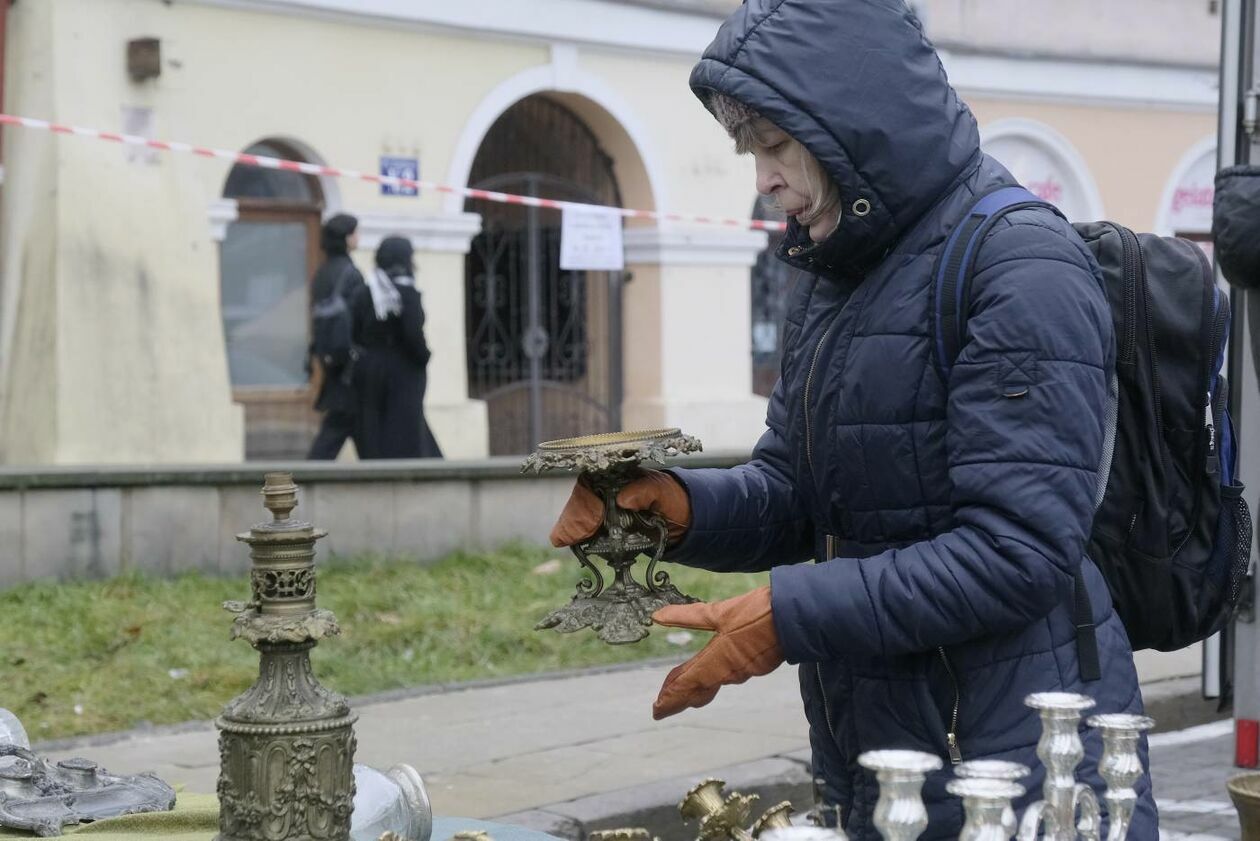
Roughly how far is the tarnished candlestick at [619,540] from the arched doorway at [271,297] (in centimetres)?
1073

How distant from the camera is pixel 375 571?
9.06 meters

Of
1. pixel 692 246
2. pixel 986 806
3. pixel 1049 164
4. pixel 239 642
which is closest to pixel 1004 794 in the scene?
pixel 986 806

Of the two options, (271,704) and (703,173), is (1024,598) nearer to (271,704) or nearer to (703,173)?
(271,704)

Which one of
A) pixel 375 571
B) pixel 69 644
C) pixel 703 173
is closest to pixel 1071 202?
pixel 703 173

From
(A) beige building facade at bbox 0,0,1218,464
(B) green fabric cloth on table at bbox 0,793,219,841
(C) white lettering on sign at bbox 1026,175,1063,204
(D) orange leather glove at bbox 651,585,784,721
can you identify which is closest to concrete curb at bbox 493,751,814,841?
(B) green fabric cloth on table at bbox 0,793,219,841

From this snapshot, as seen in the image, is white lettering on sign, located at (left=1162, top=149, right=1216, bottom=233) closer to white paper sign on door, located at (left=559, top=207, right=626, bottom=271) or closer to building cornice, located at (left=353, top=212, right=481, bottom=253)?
white paper sign on door, located at (left=559, top=207, right=626, bottom=271)

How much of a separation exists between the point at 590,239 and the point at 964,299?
36.9ft

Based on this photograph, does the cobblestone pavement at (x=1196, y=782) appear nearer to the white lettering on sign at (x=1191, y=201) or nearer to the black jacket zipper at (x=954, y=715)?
the black jacket zipper at (x=954, y=715)

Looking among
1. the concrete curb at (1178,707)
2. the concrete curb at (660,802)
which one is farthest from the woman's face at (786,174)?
the concrete curb at (1178,707)

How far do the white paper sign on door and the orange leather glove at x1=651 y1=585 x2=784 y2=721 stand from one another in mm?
11067

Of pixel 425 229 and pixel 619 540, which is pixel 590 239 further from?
pixel 619 540

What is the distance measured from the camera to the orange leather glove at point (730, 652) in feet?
7.66

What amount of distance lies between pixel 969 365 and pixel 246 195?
453 inches

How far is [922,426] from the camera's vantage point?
2.44 m
